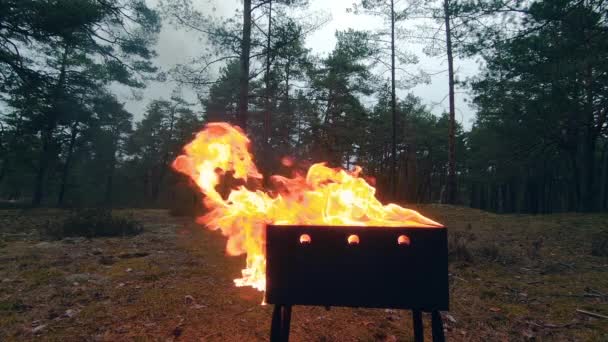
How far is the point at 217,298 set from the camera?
449cm

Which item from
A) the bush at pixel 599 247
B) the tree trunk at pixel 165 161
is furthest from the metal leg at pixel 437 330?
the tree trunk at pixel 165 161

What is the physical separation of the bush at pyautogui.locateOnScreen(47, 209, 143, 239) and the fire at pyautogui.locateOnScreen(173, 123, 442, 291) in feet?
20.2

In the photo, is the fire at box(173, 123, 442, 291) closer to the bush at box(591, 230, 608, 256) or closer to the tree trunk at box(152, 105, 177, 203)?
the bush at box(591, 230, 608, 256)

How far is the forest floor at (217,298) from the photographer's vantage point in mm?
3576

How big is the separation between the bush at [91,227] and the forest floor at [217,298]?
1.02 metres

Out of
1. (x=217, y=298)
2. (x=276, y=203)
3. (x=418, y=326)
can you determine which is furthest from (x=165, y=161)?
(x=418, y=326)

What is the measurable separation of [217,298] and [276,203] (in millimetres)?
2009

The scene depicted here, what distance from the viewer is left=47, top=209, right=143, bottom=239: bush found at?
Result: 28.3 ft

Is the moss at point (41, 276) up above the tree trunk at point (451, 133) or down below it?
below

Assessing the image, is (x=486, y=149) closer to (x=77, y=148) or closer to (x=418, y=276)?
(x=418, y=276)

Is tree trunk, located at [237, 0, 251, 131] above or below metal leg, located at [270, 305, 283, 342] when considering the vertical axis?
above

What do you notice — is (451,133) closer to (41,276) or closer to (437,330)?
(437,330)

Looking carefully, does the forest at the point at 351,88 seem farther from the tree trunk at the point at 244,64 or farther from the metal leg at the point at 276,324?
the metal leg at the point at 276,324

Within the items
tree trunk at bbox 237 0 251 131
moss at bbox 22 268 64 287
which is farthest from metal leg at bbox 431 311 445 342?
tree trunk at bbox 237 0 251 131
